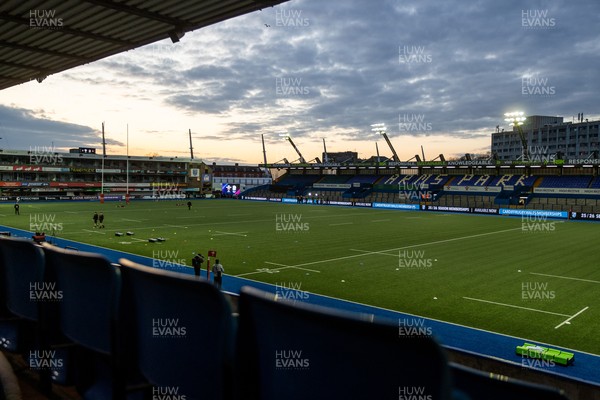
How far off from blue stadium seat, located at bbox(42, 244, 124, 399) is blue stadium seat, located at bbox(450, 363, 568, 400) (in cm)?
213

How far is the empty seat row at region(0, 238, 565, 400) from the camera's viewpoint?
182 centimetres

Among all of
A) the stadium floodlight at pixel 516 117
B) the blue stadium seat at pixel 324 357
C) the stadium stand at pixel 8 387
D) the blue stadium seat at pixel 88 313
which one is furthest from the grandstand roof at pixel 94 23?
the stadium floodlight at pixel 516 117

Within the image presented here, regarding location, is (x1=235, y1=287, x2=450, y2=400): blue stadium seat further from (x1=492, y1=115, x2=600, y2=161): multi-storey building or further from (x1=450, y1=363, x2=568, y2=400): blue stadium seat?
(x1=492, y1=115, x2=600, y2=161): multi-storey building

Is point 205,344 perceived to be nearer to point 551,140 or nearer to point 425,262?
point 425,262

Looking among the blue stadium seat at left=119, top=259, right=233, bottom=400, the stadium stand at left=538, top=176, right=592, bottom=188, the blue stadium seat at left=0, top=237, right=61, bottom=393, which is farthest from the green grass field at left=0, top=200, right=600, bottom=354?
the stadium stand at left=538, top=176, right=592, bottom=188

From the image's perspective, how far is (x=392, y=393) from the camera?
183 centimetres

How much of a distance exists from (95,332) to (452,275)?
20.1 metres

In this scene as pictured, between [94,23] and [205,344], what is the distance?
972 cm

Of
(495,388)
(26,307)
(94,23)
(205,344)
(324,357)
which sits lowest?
(26,307)

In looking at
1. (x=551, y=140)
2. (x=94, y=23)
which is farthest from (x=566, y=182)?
(x=551, y=140)

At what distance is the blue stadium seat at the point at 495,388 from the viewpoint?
1938 millimetres

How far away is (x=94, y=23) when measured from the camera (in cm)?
995

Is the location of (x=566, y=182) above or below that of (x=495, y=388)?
above

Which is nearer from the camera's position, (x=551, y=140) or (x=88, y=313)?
(x=88, y=313)
